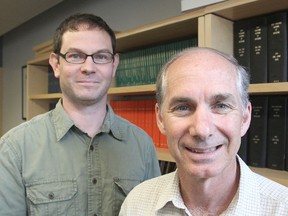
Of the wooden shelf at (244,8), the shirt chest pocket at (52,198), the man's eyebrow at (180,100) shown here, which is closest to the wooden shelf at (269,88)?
the wooden shelf at (244,8)

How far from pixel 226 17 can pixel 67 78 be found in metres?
0.79

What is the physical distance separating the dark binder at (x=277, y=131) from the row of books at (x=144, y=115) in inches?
25.8

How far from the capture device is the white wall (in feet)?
8.21

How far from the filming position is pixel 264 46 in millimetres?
1404

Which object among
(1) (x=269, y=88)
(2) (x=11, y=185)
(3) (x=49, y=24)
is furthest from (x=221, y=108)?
(3) (x=49, y=24)

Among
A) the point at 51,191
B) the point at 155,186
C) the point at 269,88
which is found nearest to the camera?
the point at 155,186

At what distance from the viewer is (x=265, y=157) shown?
1456 mm

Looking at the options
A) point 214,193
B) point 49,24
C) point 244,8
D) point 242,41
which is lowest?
point 214,193

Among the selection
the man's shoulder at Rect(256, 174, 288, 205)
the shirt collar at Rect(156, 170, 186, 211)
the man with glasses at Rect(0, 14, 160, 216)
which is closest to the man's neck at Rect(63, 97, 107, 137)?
the man with glasses at Rect(0, 14, 160, 216)

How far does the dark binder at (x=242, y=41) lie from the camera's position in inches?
57.9

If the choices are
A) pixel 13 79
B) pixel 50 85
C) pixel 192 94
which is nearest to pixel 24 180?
pixel 192 94

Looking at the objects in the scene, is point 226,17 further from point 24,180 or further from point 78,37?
point 24,180

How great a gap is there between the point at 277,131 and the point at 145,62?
3.12 feet

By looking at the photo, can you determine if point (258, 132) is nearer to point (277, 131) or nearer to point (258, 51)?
point (277, 131)
